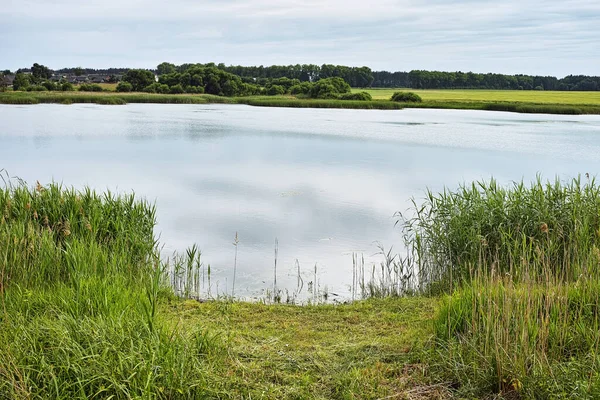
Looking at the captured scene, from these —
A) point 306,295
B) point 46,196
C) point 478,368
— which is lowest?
point 306,295

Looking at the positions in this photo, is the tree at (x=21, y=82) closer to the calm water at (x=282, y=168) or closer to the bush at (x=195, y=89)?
the bush at (x=195, y=89)

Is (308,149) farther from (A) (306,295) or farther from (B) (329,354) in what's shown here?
(B) (329,354)

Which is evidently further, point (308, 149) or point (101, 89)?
point (101, 89)

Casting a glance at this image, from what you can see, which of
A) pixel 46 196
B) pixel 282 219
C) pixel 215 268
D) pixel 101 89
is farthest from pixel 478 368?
pixel 101 89

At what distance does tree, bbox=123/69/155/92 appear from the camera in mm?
61469

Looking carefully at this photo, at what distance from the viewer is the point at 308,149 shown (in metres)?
22.5

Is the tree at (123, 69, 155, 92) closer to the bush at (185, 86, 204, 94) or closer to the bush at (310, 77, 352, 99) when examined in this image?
the bush at (185, 86, 204, 94)

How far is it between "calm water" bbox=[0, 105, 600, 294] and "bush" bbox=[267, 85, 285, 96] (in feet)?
96.3

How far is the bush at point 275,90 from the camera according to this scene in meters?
62.3

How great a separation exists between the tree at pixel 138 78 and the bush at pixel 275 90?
12.6 m

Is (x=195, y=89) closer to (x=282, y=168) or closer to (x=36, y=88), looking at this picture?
(x=36, y=88)

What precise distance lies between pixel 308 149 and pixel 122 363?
1919cm

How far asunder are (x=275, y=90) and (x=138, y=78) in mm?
14354

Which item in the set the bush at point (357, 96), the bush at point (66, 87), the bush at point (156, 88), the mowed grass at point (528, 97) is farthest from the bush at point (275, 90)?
the bush at point (66, 87)
